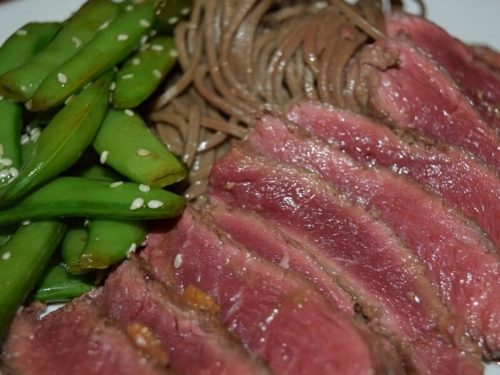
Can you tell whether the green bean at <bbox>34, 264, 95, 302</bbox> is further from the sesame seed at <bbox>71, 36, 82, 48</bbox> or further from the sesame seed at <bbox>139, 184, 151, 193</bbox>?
the sesame seed at <bbox>71, 36, 82, 48</bbox>

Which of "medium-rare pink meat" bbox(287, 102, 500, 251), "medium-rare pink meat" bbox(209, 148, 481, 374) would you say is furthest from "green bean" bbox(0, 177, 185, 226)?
"medium-rare pink meat" bbox(287, 102, 500, 251)

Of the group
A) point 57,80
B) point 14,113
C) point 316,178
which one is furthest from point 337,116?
point 14,113

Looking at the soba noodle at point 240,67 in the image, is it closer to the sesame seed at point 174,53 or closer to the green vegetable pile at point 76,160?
the sesame seed at point 174,53

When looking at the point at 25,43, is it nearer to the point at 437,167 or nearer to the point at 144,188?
the point at 144,188

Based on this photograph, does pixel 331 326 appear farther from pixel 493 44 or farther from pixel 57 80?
pixel 493 44

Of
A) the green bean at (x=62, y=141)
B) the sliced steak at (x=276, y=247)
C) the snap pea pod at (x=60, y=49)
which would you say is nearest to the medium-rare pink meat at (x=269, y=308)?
the sliced steak at (x=276, y=247)

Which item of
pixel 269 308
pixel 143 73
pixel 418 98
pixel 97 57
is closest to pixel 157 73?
pixel 143 73
